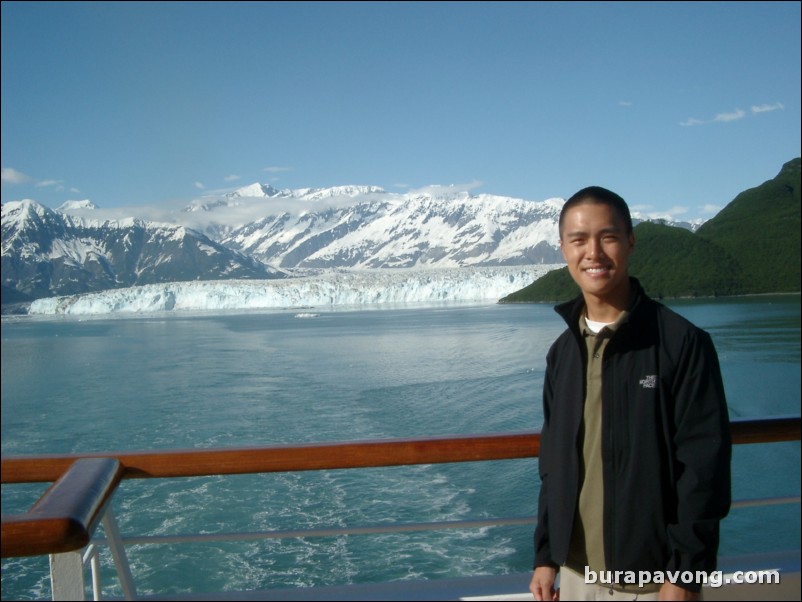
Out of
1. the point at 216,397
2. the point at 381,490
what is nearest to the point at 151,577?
the point at 381,490

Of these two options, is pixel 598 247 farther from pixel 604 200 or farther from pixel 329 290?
pixel 329 290

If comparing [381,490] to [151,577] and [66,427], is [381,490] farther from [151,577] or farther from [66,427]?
[66,427]

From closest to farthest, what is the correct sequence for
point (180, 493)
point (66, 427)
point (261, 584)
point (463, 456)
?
point (463, 456)
point (261, 584)
point (180, 493)
point (66, 427)

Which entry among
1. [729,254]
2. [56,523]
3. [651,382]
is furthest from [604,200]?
[729,254]

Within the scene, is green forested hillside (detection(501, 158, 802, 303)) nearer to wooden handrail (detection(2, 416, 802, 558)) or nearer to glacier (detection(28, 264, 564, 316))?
wooden handrail (detection(2, 416, 802, 558))

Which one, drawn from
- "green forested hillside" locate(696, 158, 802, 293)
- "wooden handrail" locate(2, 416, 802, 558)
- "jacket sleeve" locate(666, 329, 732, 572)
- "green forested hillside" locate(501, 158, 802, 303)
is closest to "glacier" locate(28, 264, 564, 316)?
"green forested hillside" locate(501, 158, 802, 303)

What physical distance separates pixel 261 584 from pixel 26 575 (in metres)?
1.43

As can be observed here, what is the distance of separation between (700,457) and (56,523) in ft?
Answer: 2.39

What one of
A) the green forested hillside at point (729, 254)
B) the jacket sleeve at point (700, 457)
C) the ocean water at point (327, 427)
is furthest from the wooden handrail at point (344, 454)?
the green forested hillside at point (729, 254)

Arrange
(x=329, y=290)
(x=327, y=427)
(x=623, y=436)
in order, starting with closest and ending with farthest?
1. (x=623, y=436)
2. (x=327, y=427)
3. (x=329, y=290)

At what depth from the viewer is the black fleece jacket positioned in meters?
0.80

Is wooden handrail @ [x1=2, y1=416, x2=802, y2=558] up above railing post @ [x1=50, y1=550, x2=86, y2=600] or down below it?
above

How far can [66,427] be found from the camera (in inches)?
334

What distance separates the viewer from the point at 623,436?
848 mm
